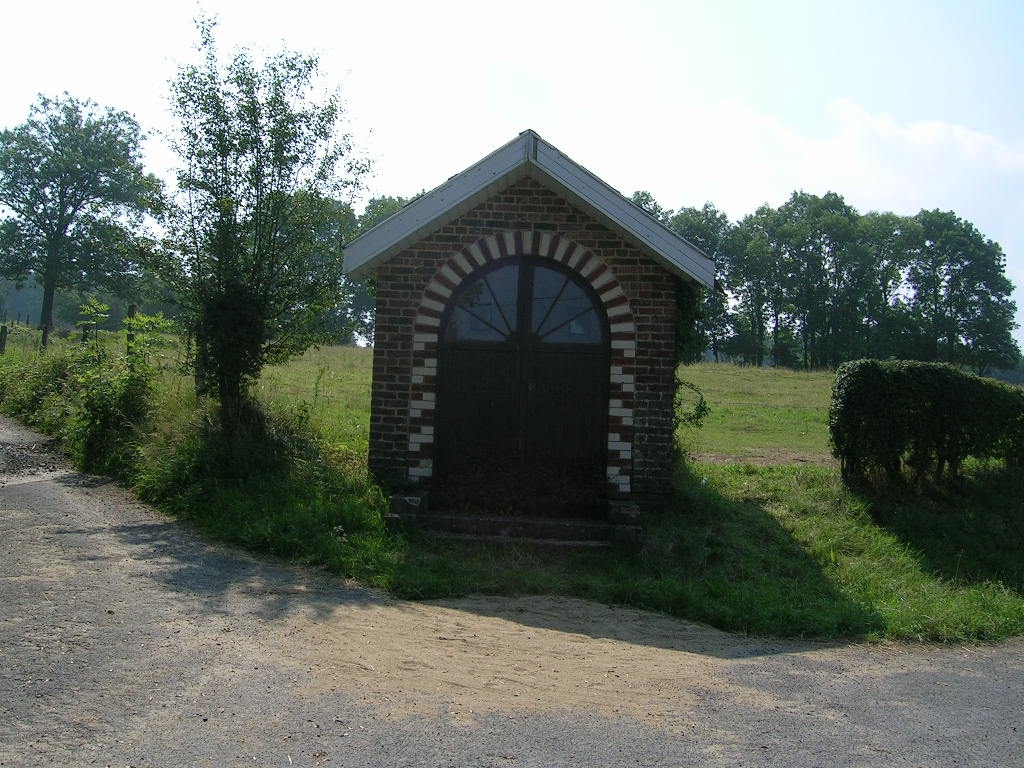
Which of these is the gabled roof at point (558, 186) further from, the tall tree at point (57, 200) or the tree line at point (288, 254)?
the tall tree at point (57, 200)

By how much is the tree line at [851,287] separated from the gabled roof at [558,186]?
46490 mm

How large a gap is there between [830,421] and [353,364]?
65.6 ft

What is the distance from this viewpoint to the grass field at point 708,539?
7.26m

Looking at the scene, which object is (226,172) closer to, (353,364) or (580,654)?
(580,654)

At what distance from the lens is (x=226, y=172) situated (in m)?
10.9

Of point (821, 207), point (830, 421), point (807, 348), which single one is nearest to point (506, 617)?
point (830, 421)

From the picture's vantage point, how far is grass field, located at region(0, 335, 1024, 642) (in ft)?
23.8

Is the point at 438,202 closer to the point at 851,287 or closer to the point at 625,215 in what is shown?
the point at 625,215

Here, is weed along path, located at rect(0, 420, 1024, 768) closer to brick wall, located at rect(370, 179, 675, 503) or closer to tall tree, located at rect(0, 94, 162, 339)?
brick wall, located at rect(370, 179, 675, 503)

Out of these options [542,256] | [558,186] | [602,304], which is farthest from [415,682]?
[558,186]

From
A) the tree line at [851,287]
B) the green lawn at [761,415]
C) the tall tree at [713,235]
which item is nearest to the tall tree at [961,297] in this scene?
the tree line at [851,287]

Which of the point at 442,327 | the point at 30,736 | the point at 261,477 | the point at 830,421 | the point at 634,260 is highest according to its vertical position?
the point at 634,260

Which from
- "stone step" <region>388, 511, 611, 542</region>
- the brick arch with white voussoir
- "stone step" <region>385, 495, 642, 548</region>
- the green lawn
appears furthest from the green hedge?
"stone step" <region>388, 511, 611, 542</region>

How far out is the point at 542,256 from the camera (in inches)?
381
